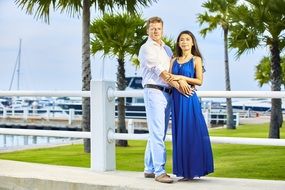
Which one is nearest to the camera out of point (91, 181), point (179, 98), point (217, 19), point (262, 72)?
point (179, 98)

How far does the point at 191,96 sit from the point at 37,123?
41721mm

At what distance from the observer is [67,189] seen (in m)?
6.79

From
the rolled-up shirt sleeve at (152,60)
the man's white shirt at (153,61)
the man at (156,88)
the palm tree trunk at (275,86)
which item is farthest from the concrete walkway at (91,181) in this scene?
the palm tree trunk at (275,86)

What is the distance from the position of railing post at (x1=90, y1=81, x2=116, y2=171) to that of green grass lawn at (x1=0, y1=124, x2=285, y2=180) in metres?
4.24

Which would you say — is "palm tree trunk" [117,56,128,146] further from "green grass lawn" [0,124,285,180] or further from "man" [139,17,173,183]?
"man" [139,17,173,183]

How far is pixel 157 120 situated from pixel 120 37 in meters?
15.8


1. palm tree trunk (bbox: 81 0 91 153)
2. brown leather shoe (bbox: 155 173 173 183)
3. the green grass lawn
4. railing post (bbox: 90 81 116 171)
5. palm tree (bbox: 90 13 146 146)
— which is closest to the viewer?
brown leather shoe (bbox: 155 173 173 183)

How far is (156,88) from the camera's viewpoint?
6355 millimetres

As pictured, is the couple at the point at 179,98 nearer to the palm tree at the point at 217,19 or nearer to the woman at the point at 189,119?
the woman at the point at 189,119

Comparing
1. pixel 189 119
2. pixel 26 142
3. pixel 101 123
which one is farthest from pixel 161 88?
pixel 26 142

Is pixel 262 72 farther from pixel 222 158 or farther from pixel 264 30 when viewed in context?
pixel 222 158

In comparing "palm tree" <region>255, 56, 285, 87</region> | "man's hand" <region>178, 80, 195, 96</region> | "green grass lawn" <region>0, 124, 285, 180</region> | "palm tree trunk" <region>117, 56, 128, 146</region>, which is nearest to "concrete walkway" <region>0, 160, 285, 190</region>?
"man's hand" <region>178, 80, 195, 96</region>

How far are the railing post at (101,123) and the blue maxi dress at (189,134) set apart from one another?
1.21 m

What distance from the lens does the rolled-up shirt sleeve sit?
20.4 feet
